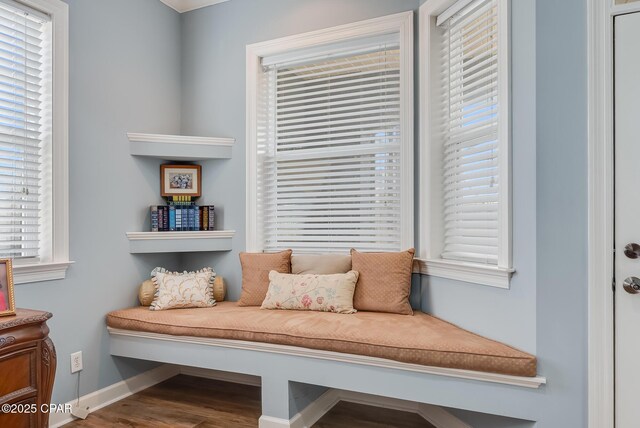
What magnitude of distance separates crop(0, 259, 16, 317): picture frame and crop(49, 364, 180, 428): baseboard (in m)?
0.89

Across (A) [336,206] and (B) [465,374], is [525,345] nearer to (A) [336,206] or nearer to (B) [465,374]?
(B) [465,374]

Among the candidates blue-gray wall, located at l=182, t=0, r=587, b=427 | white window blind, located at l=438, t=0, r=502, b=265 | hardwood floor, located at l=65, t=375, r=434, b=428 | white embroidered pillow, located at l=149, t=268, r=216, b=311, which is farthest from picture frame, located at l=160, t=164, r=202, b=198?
blue-gray wall, located at l=182, t=0, r=587, b=427

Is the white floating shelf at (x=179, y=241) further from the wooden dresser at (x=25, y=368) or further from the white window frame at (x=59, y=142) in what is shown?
the wooden dresser at (x=25, y=368)

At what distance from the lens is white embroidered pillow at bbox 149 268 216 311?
9.18ft

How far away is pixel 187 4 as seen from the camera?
328 centimetres

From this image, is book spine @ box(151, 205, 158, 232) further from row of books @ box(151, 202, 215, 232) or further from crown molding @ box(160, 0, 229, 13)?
crown molding @ box(160, 0, 229, 13)

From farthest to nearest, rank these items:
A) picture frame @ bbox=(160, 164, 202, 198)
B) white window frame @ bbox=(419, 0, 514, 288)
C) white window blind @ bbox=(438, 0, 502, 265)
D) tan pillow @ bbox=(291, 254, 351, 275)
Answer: picture frame @ bbox=(160, 164, 202, 198), tan pillow @ bbox=(291, 254, 351, 275), white window frame @ bbox=(419, 0, 514, 288), white window blind @ bbox=(438, 0, 502, 265)

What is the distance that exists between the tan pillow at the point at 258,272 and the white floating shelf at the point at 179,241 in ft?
1.02

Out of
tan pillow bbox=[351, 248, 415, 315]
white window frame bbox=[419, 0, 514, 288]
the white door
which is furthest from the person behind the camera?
tan pillow bbox=[351, 248, 415, 315]

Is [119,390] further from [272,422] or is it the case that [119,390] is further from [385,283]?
[385,283]

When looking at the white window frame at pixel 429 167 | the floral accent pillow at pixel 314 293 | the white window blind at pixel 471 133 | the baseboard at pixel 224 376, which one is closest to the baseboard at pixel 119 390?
the baseboard at pixel 224 376

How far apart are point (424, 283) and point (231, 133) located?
1.81m

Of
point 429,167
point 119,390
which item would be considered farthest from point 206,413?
point 429,167

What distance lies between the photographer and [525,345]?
1.79 m
